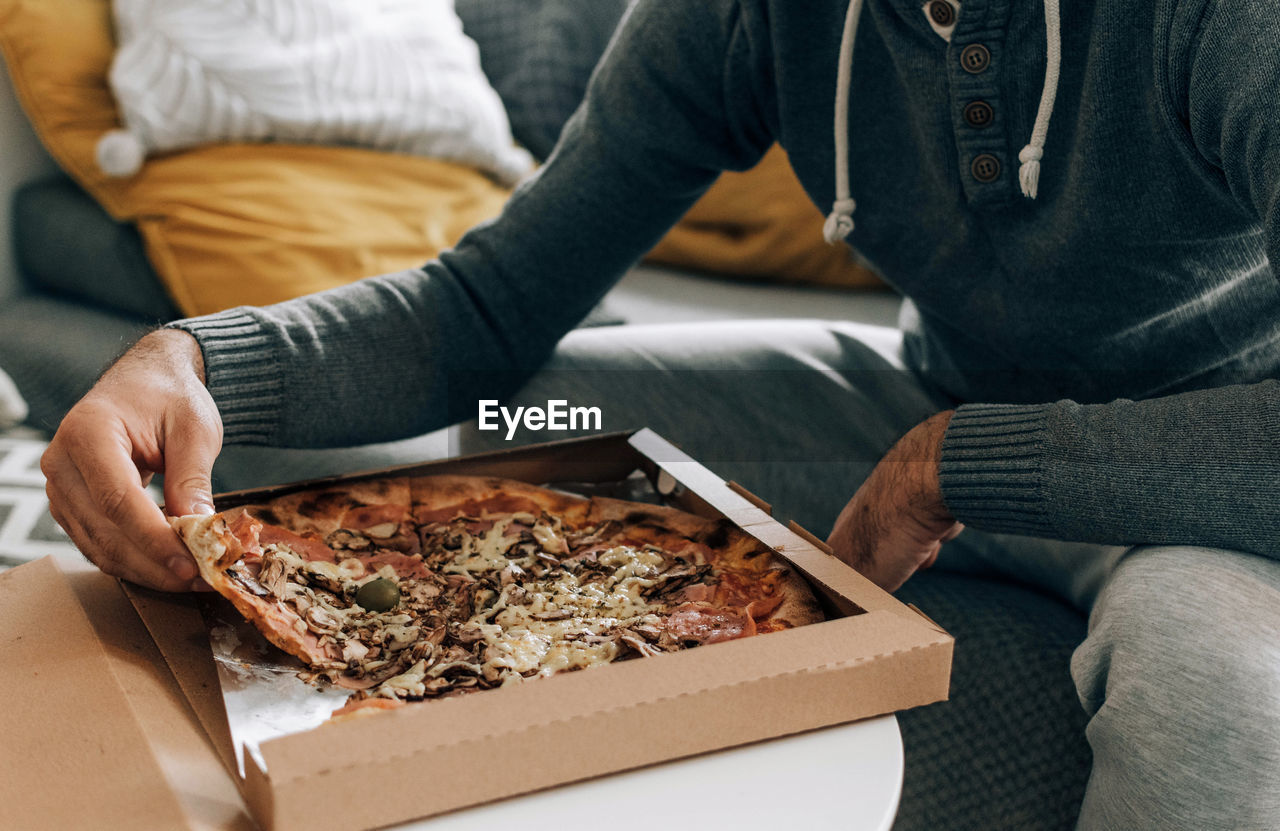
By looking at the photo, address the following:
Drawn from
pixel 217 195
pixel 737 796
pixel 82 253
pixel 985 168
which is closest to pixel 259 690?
pixel 737 796

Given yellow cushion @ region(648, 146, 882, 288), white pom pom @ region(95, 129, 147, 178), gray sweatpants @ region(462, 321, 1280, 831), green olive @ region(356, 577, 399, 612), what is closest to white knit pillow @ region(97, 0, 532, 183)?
white pom pom @ region(95, 129, 147, 178)

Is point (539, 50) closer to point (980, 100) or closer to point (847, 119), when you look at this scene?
point (847, 119)

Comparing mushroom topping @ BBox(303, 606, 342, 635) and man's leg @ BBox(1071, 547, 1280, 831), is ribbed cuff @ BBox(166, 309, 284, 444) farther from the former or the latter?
man's leg @ BBox(1071, 547, 1280, 831)

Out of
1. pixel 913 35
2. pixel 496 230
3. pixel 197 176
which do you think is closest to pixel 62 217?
pixel 197 176

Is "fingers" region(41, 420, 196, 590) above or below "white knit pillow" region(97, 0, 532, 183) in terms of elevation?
below

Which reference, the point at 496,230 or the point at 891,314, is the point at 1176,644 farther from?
the point at 891,314
